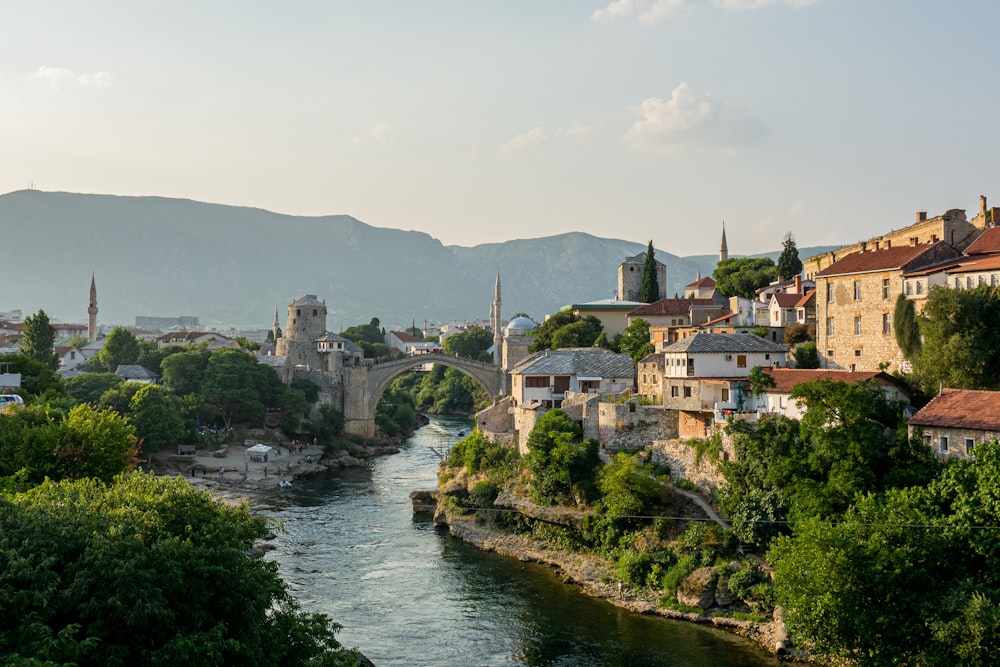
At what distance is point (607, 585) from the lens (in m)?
32.2

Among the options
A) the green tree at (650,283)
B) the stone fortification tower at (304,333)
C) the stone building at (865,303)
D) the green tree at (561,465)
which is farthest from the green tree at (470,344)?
the stone building at (865,303)

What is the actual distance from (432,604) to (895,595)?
582 inches

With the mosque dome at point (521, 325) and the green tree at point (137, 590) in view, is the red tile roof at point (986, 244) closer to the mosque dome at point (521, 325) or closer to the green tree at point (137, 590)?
the green tree at point (137, 590)

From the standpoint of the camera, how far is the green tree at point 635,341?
51.2 meters

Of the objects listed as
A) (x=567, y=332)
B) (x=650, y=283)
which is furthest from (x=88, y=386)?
(x=650, y=283)

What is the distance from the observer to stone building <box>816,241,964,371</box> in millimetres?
36375

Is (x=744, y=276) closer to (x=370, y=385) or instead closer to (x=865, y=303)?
(x=865, y=303)

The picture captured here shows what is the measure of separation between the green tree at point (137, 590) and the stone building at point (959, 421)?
18434 millimetres

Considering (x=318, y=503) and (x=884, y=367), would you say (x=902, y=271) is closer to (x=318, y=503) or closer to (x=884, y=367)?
(x=884, y=367)

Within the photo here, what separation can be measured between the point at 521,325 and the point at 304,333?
21872mm

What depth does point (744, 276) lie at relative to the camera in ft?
199

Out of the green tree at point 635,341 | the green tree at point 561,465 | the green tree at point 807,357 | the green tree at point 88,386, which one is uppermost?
the green tree at point 635,341

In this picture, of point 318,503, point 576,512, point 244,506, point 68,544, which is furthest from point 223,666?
point 318,503

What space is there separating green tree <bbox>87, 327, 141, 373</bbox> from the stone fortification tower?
12130mm
